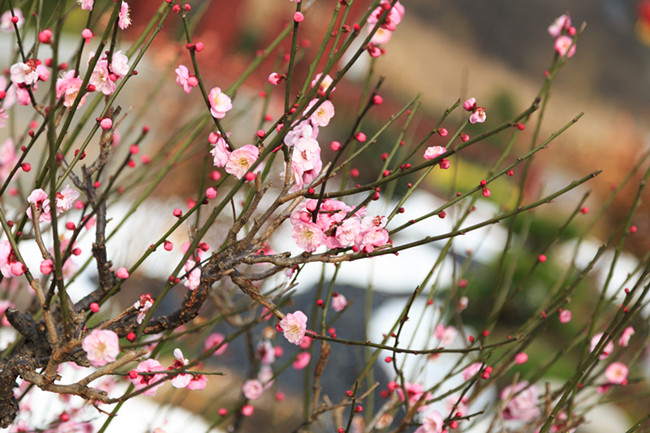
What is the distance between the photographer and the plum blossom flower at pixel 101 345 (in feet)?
2.04

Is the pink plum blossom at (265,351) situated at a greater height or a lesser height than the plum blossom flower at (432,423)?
greater

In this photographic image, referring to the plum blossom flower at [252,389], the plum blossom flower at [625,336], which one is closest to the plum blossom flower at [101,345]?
the plum blossom flower at [252,389]

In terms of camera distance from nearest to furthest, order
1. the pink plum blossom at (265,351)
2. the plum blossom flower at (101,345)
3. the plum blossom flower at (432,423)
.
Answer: the plum blossom flower at (101,345) → the plum blossom flower at (432,423) → the pink plum blossom at (265,351)

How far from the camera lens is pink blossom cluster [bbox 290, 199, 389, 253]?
2.24 feet

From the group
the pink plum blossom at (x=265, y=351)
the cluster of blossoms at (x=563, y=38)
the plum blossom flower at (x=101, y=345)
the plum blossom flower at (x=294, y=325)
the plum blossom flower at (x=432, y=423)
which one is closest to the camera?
the plum blossom flower at (x=101, y=345)

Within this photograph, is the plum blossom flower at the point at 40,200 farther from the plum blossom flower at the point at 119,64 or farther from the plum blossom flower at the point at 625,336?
the plum blossom flower at the point at 625,336

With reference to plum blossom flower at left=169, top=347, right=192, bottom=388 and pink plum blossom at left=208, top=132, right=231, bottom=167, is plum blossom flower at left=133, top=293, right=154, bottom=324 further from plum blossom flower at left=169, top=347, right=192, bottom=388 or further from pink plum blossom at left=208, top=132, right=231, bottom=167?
pink plum blossom at left=208, top=132, right=231, bottom=167

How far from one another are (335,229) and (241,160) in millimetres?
122

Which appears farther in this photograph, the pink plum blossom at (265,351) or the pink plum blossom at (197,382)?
the pink plum blossom at (265,351)

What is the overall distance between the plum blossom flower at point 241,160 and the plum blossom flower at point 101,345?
20 centimetres

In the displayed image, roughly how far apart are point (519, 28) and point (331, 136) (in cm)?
780

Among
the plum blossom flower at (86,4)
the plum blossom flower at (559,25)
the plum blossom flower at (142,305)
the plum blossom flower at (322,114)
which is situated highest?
the plum blossom flower at (559,25)

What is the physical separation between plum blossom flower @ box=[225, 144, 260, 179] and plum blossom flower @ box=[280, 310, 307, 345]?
0.54ft

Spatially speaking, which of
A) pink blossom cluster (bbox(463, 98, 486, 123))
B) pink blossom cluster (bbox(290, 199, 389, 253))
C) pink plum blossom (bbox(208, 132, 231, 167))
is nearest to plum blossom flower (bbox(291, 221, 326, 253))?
pink blossom cluster (bbox(290, 199, 389, 253))
